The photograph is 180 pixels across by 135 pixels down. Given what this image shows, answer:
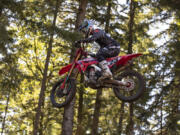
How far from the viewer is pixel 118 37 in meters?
14.4

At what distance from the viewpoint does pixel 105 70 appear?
6.66 metres

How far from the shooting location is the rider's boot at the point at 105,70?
21.7ft

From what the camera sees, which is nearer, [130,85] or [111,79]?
[130,85]

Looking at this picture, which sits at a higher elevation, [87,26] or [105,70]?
[87,26]

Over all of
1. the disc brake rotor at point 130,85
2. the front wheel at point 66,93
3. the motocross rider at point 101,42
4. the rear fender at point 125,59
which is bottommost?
the front wheel at point 66,93

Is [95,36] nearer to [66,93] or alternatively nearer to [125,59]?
[125,59]

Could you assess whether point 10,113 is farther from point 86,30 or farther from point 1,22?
point 86,30

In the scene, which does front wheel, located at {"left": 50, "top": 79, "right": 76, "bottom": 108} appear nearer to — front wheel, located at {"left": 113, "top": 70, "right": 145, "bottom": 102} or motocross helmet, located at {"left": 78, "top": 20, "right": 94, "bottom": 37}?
front wheel, located at {"left": 113, "top": 70, "right": 145, "bottom": 102}

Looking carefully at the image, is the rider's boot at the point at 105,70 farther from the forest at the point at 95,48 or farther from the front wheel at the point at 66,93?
the forest at the point at 95,48

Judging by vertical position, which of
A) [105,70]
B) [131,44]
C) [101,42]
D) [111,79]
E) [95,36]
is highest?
[131,44]

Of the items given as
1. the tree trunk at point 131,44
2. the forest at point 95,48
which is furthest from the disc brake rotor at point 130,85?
the tree trunk at point 131,44

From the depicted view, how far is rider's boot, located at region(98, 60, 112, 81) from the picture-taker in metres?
6.61

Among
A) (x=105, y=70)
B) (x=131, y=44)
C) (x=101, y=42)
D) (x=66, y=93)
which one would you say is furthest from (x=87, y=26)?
(x=131, y=44)

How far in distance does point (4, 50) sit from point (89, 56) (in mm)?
4355
